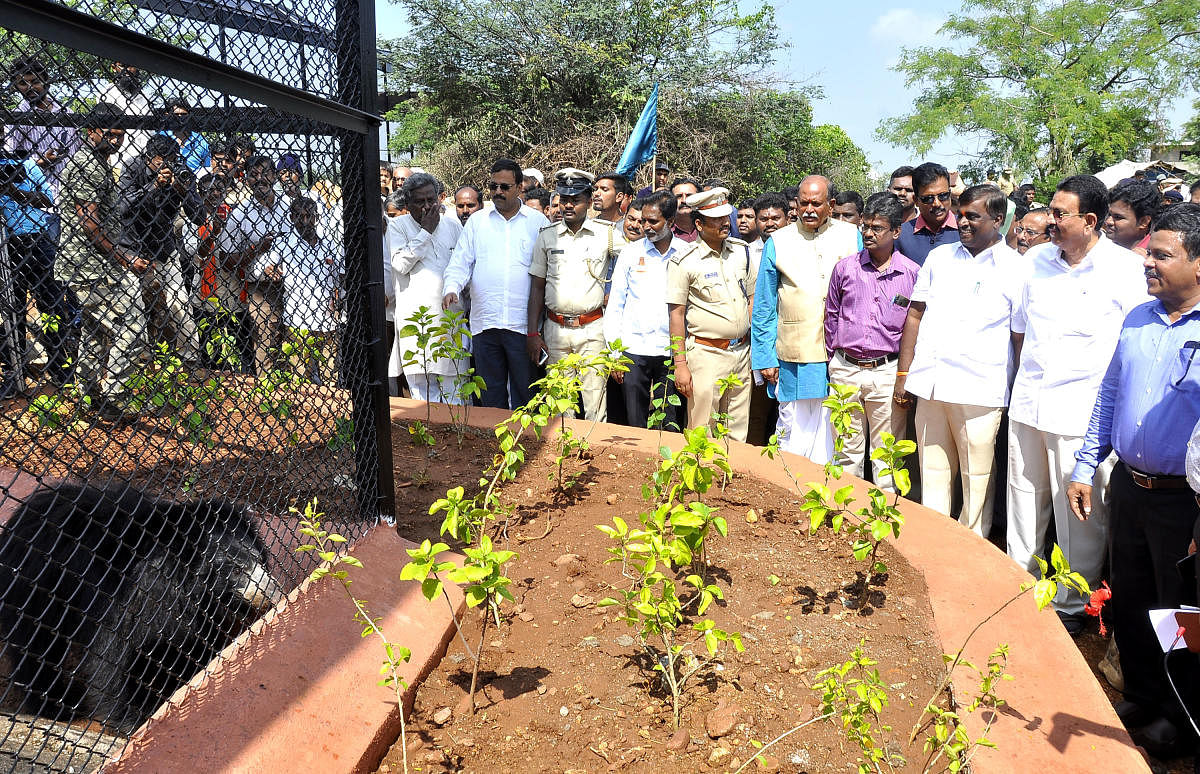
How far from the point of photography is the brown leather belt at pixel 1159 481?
314 cm

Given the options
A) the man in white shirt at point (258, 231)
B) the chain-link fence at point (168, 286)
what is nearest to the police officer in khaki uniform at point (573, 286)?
the chain-link fence at point (168, 286)

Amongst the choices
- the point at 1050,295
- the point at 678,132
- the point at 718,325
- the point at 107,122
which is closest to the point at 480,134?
the point at 678,132

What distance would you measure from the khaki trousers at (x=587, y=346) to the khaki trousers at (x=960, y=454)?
6.66ft

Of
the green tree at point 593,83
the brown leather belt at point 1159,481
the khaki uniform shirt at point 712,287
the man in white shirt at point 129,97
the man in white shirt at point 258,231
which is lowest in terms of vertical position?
the brown leather belt at point 1159,481

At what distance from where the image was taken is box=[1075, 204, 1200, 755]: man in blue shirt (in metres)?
3.08

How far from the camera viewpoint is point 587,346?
5.84 m

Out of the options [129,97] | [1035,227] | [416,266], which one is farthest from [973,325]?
[129,97]

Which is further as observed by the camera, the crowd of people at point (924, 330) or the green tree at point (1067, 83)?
the green tree at point (1067, 83)

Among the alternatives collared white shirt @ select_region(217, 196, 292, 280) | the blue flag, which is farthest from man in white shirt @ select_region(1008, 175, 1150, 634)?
the blue flag

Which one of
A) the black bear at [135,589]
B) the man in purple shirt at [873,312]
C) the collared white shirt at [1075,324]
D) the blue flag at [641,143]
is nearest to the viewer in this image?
the black bear at [135,589]

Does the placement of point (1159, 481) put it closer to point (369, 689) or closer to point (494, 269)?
point (369, 689)

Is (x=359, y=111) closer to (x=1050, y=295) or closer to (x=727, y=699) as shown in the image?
(x=727, y=699)

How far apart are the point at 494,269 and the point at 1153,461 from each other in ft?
13.2

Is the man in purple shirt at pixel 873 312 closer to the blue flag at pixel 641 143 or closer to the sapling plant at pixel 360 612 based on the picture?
the sapling plant at pixel 360 612
